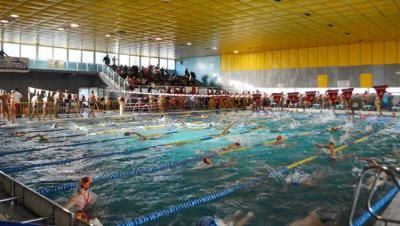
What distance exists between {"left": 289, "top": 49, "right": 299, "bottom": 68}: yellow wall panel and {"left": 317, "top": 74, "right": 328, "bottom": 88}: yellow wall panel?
1.95 m

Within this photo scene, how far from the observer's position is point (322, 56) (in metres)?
26.6

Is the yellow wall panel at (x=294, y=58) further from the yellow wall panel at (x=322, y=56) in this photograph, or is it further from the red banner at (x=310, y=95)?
the red banner at (x=310, y=95)

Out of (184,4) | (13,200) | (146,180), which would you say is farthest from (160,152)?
(184,4)

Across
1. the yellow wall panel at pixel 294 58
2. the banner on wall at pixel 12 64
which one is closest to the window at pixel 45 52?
the banner on wall at pixel 12 64

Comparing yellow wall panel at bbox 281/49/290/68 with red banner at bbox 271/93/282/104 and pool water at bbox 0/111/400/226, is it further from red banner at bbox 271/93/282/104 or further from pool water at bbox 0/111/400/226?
pool water at bbox 0/111/400/226

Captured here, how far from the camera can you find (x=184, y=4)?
44.8 ft

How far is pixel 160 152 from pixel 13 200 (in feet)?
15.3

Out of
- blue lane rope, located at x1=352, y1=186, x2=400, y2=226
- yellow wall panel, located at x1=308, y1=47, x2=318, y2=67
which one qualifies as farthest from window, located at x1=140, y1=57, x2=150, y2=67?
blue lane rope, located at x1=352, y1=186, x2=400, y2=226

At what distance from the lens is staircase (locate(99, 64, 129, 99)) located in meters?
23.4

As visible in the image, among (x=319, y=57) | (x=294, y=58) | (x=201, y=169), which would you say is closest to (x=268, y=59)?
(x=294, y=58)

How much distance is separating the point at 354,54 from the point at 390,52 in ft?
7.36

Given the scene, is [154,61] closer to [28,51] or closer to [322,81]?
[28,51]

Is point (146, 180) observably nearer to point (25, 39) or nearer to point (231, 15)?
point (231, 15)

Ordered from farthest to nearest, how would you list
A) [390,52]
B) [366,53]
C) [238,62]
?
[238,62], [366,53], [390,52]
